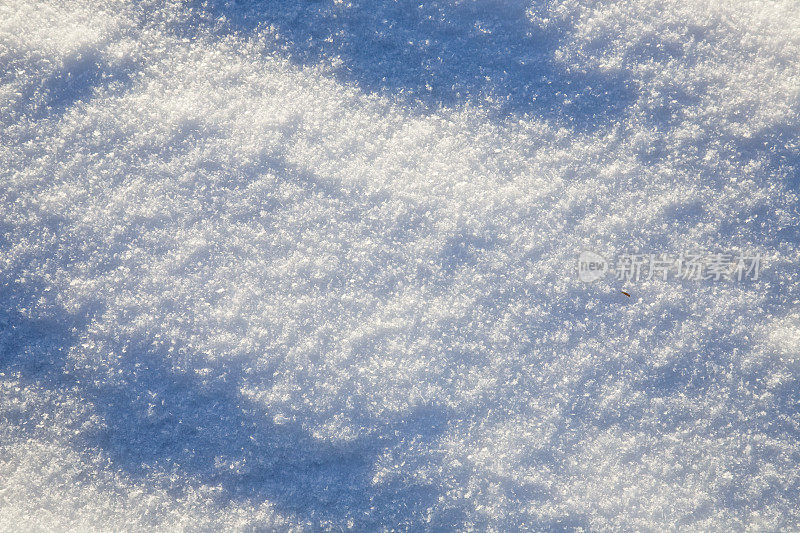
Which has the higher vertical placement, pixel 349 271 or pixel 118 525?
pixel 349 271

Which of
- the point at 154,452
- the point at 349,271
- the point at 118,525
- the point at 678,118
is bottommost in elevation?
the point at 118,525

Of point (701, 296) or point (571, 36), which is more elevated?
point (571, 36)

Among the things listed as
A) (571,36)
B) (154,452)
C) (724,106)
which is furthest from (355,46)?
(154,452)

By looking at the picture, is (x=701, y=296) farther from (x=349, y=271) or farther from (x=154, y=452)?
(x=154, y=452)

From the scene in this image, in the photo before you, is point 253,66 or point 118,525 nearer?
point 118,525

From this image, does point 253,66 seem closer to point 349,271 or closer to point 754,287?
point 349,271

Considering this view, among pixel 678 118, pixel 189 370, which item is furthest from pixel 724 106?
pixel 189 370
